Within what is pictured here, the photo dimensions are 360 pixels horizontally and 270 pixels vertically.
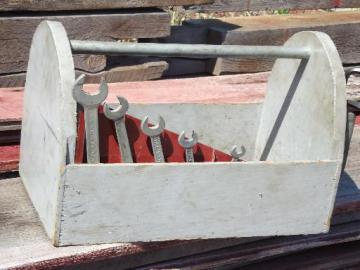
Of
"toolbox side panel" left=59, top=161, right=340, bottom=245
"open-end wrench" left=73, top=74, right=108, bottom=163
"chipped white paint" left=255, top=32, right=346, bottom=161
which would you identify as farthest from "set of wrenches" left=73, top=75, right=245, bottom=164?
"chipped white paint" left=255, top=32, right=346, bottom=161

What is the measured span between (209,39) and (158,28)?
1.22 feet

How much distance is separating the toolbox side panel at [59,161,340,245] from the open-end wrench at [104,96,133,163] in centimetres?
20

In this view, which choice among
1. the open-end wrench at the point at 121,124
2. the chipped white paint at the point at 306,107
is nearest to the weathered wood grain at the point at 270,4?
the chipped white paint at the point at 306,107

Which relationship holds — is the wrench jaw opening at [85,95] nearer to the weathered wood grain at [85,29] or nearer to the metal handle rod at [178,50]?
the metal handle rod at [178,50]

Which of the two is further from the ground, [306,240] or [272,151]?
[272,151]

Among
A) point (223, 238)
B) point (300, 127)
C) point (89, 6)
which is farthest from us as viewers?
point (89, 6)

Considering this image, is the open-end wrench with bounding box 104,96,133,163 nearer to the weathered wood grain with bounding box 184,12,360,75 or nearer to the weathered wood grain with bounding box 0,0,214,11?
the weathered wood grain with bounding box 0,0,214,11

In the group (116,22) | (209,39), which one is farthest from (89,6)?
(209,39)

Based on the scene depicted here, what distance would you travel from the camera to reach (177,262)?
1852 millimetres

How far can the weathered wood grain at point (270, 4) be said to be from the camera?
303cm

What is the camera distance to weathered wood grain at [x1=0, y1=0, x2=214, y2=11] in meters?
2.30

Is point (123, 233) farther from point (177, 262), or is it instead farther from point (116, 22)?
point (116, 22)

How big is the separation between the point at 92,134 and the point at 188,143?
14.2 inches

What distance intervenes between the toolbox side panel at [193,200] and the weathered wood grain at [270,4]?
1403 mm
